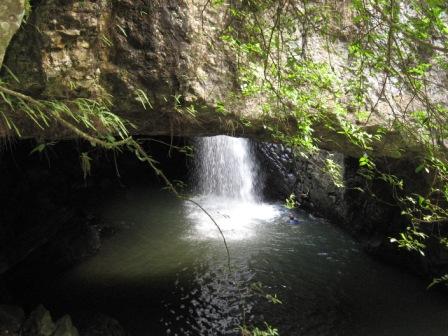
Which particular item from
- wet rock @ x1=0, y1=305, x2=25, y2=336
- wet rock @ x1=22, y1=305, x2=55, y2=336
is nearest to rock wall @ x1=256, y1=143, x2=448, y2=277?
wet rock @ x1=22, y1=305, x2=55, y2=336

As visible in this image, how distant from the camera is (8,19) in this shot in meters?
1.97

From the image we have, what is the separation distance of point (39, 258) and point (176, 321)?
3.03 m

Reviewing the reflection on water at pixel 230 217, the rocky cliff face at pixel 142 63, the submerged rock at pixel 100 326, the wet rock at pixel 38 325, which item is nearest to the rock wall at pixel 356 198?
the reflection on water at pixel 230 217

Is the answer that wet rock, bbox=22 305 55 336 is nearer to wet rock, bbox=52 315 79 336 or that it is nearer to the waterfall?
wet rock, bbox=52 315 79 336

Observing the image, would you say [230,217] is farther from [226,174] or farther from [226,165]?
[226,165]

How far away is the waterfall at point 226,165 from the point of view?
37.7ft

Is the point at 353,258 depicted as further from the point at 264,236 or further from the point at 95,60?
the point at 95,60

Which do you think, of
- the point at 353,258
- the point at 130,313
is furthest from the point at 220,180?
the point at 130,313

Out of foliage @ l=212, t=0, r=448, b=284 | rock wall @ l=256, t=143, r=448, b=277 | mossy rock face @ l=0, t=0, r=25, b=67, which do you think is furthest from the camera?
rock wall @ l=256, t=143, r=448, b=277

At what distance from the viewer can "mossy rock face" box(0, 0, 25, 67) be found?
194 cm

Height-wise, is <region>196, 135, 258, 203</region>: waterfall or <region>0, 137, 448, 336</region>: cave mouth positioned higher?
<region>196, 135, 258, 203</region>: waterfall

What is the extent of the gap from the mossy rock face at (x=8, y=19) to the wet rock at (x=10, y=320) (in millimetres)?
3617

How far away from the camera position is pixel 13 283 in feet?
21.2

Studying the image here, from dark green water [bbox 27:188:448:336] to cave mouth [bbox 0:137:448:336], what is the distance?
2cm
